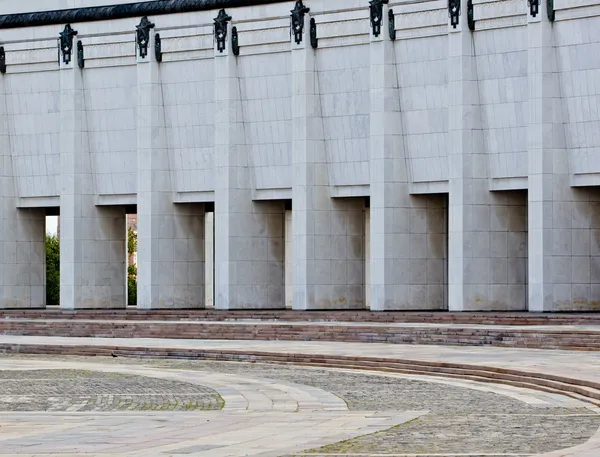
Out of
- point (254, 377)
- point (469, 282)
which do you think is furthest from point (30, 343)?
point (469, 282)

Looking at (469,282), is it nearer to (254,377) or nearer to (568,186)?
(568,186)

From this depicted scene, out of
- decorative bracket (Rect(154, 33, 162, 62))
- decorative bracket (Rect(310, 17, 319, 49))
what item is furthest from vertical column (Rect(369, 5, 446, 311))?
decorative bracket (Rect(154, 33, 162, 62))

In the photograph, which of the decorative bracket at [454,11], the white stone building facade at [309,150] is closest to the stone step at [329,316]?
the white stone building facade at [309,150]

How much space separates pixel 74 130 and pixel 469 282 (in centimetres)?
2044

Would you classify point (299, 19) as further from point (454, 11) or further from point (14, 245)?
point (14, 245)

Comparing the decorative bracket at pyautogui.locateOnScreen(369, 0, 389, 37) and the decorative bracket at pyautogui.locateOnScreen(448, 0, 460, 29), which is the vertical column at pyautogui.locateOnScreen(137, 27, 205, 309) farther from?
the decorative bracket at pyautogui.locateOnScreen(448, 0, 460, 29)

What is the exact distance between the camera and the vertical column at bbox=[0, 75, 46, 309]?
68188 mm

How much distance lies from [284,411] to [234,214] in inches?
1431

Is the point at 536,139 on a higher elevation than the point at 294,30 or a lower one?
lower

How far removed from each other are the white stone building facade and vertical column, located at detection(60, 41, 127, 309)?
10 centimetres

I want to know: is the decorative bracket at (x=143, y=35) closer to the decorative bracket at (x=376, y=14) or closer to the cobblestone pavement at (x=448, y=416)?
the decorative bracket at (x=376, y=14)

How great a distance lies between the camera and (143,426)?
879 inches

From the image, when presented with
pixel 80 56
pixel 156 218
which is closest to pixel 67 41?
pixel 80 56

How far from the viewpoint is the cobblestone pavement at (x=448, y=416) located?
1936 centimetres
